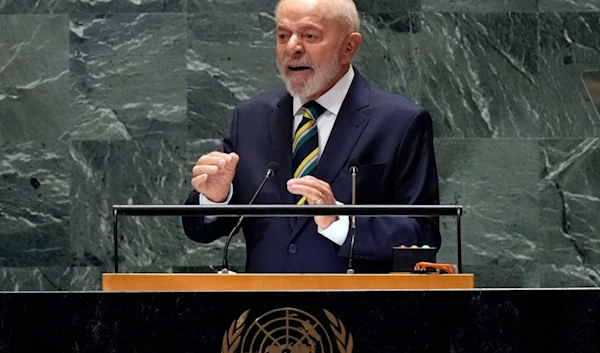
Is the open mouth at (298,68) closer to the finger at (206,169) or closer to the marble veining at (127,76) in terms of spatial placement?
the finger at (206,169)

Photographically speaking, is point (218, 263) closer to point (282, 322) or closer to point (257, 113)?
point (257, 113)

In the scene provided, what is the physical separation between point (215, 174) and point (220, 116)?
215cm

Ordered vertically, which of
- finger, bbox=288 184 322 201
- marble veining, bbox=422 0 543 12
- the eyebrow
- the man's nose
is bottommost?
finger, bbox=288 184 322 201

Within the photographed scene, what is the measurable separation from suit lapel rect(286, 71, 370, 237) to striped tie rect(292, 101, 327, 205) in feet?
0.16

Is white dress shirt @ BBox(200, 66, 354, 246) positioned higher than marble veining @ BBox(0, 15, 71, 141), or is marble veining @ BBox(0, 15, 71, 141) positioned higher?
marble veining @ BBox(0, 15, 71, 141)

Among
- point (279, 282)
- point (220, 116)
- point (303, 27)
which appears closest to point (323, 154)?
point (303, 27)

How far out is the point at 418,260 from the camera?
3578 millimetres

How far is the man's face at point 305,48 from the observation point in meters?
4.58

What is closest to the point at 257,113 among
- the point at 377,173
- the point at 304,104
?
the point at 304,104

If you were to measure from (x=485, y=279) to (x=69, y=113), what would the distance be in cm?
223

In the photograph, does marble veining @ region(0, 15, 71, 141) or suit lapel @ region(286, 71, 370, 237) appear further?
marble veining @ region(0, 15, 71, 141)

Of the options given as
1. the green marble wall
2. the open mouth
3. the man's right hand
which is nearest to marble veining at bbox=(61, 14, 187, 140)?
the green marble wall

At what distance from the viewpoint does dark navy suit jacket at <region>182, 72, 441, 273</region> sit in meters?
4.29

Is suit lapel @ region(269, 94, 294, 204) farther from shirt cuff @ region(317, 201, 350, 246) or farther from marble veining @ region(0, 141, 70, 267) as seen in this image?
marble veining @ region(0, 141, 70, 267)
